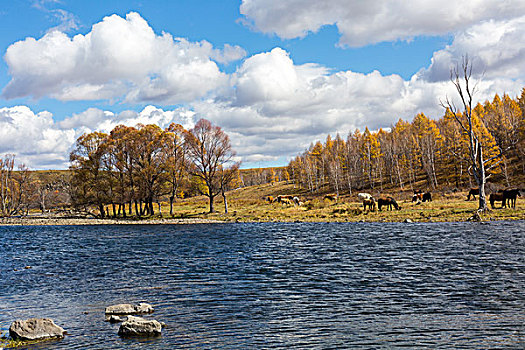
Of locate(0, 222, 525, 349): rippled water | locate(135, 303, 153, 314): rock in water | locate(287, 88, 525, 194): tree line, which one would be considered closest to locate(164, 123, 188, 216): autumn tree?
locate(0, 222, 525, 349): rippled water

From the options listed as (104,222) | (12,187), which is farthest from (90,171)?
(12,187)

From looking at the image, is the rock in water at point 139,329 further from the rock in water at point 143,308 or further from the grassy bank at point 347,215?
the grassy bank at point 347,215

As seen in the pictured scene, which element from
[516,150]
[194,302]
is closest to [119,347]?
[194,302]

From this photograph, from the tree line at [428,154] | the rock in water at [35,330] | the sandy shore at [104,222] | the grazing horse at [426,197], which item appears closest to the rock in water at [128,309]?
the rock in water at [35,330]

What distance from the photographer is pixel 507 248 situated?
80.3 ft

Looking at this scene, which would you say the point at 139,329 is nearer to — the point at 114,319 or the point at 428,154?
the point at 114,319

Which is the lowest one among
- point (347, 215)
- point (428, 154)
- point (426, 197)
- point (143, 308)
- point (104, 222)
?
point (143, 308)

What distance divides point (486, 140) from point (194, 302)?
92.8 metres

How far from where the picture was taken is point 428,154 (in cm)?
10162

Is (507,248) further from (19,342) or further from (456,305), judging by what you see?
(19,342)

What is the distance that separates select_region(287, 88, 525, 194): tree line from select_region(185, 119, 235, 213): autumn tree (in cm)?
4316

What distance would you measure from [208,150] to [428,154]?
58.8 metres

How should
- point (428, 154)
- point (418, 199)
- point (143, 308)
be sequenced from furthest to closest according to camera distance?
point (428, 154) < point (418, 199) < point (143, 308)

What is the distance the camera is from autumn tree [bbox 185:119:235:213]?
72875mm
